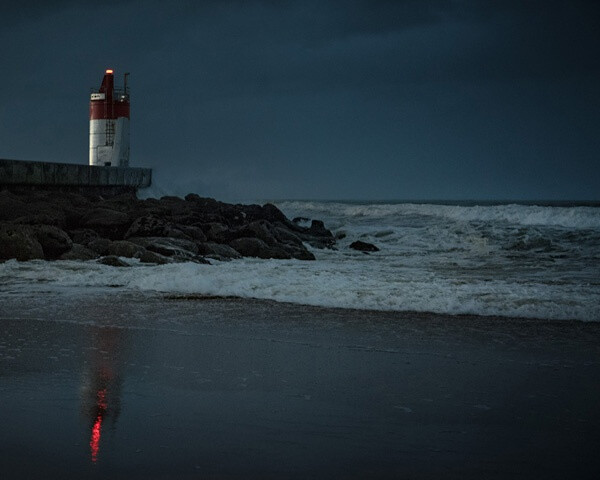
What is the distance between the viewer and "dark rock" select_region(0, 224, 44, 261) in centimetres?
1016

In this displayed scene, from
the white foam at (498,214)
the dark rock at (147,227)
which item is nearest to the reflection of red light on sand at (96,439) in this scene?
the dark rock at (147,227)

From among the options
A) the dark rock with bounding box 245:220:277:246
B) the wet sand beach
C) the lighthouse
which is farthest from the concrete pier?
the wet sand beach

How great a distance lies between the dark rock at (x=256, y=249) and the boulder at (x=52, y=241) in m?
2.91

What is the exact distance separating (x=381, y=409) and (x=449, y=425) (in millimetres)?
362

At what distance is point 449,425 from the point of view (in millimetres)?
3275

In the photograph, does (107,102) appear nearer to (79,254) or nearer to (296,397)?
(79,254)

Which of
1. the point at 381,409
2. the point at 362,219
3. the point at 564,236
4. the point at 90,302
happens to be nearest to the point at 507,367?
the point at 381,409

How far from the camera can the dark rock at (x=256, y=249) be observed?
497 inches

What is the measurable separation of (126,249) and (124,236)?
6.65 feet

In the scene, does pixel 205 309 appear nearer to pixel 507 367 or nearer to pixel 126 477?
pixel 507 367

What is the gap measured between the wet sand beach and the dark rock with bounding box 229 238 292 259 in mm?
6463

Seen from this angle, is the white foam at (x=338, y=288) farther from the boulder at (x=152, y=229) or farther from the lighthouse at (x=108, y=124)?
the lighthouse at (x=108, y=124)

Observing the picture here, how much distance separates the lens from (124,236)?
12930 millimetres

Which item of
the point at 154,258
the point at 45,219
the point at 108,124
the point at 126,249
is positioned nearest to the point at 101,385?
the point at 154,258
